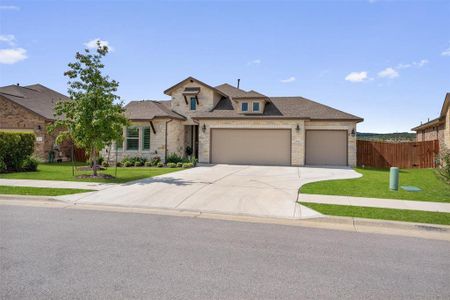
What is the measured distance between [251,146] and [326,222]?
599 inches

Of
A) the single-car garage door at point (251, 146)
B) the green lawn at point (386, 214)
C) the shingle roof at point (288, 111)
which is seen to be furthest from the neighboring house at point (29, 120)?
the green lawn at point (386, 214)

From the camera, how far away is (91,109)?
15.2 meters

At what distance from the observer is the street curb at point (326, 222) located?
7.19m

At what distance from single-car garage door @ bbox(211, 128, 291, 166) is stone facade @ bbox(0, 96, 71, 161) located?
12859mm

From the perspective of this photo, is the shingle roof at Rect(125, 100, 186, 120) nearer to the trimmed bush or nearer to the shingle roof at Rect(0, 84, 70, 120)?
the shingle roof at Rect(0, 84, 70, 120)

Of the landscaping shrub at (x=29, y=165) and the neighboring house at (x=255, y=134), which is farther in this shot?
the neighboring house at (x=255, y=134)

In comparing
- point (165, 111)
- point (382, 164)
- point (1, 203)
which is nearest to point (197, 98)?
point (165, 111)

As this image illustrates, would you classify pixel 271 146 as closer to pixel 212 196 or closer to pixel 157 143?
pixel 157 143

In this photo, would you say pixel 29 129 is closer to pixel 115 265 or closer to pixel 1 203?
pixel 1 203

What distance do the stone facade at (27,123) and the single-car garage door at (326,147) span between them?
19777 millimetres

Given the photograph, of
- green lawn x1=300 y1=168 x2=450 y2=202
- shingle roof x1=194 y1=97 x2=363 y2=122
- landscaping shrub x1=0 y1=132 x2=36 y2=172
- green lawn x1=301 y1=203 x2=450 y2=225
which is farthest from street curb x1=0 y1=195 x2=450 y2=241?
shingle roof x1=194 y1=97 x2=363 y2=122

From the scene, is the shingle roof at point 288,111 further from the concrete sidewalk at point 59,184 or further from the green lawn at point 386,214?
the green lawn at point 386,214

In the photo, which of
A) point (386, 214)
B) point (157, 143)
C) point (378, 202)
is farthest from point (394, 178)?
point (157, 143)

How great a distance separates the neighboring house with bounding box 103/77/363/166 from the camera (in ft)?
73.5
